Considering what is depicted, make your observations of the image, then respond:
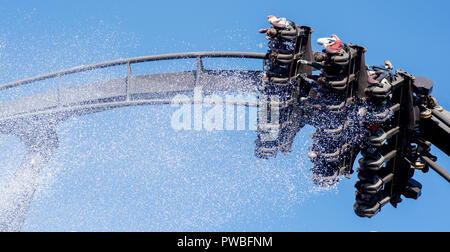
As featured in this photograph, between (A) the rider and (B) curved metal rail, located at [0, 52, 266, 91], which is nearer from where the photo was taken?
(A) the rider

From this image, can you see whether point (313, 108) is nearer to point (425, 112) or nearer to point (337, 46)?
point (337, 46)

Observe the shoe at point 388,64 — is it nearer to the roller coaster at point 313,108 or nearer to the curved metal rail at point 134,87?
the roller coaster at point 313,108

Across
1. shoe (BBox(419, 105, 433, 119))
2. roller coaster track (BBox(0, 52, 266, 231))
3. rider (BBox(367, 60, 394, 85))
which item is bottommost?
shoe (BBox(419, 105, 433, 119))

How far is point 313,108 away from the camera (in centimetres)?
1387

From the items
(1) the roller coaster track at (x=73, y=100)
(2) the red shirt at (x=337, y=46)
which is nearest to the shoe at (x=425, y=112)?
(2) the red shirt at (x=337, y=46)

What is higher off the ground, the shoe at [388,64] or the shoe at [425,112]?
the shoe at [388,64]

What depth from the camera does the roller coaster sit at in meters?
12.6

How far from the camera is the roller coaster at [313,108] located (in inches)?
495

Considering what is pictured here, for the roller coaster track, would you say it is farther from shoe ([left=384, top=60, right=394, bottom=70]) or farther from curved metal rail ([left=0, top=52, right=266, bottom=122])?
shoe ([left=384, top=60, right=394, bottom=70])

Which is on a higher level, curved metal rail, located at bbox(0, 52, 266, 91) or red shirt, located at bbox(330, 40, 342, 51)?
curved metal rail, located at bbox(0, 52, 266, 91)

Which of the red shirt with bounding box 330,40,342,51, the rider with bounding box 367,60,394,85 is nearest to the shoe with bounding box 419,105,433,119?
the rider with bounding box 367,60,394,85
